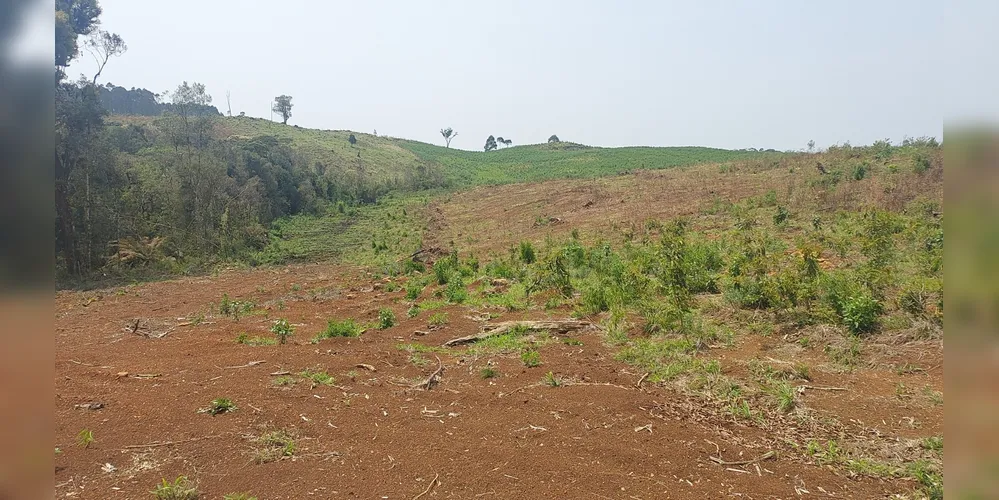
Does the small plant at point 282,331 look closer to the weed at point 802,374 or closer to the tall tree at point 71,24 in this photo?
the weed at point 802,374

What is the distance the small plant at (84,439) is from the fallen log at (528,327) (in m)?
4.78

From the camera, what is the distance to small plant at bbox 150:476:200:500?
145 inches

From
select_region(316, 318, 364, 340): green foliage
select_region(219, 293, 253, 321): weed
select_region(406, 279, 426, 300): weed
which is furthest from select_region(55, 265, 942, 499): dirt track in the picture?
select_region(406, 279, 426, 300): weed

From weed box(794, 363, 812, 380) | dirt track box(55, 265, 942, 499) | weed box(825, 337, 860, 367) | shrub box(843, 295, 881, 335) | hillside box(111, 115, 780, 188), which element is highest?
hillside box(111, 115, 780, 188)

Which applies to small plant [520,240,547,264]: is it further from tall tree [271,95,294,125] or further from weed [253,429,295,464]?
tall tree [271,95,294,125]

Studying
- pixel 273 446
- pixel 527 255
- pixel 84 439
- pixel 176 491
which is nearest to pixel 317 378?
pixel 273 446

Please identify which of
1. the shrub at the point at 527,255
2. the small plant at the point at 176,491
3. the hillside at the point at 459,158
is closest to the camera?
the small plant at the point at 176,491

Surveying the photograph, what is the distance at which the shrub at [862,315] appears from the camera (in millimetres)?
7156

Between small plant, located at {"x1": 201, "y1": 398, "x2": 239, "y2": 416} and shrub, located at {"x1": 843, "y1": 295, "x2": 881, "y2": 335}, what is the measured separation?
760 cm

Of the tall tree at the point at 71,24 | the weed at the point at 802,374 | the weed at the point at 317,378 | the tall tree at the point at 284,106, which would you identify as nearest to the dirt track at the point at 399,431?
the weed at the point at 317,378

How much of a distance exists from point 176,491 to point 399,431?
6.28ft

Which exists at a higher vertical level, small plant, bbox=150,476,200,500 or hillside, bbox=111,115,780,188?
hillside, bbox=111,115,780,188

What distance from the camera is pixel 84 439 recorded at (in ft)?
14.4

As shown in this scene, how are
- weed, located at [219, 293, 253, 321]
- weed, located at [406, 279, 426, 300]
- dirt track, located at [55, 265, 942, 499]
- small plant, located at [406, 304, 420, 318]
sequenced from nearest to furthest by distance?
dirt track, located at [55, 265, 942, 499]
small plant, located at [406, 304, 420, 318]
weed, located at [219, 293, 253, 321]
weed, located at [406, 279, 426, 300]
